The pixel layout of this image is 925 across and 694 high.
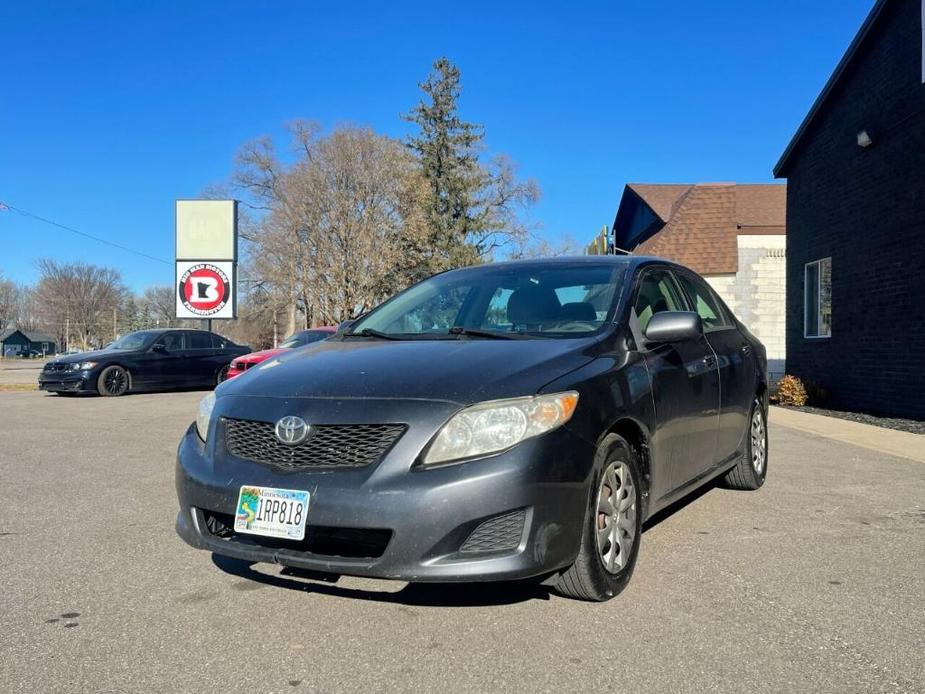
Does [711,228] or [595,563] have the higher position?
[711,228]

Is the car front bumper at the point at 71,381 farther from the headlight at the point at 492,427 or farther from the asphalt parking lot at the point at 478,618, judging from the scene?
the headlight at the point at 492,427

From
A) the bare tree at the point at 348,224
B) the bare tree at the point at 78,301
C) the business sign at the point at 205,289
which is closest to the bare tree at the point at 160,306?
the bare tree at the point at 78,301

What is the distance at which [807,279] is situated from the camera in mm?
14102

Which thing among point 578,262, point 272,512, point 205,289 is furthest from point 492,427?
point 205,289

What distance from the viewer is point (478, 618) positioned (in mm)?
3246

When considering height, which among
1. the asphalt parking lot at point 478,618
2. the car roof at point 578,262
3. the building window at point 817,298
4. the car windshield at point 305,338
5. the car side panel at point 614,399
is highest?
the building window at point 817,298

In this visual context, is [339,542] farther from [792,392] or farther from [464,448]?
[792,392]

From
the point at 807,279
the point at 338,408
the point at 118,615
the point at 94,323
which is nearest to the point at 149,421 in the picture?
the point at 118,615

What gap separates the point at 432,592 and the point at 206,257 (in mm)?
17475

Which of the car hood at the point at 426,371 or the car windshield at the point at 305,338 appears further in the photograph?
the car windshield at the point at 305,338

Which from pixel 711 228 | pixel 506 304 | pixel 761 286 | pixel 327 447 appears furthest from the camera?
pixel 711 228

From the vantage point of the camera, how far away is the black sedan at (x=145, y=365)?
48.5 feet

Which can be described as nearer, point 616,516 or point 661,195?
point 616,516

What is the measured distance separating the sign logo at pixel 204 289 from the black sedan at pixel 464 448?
16159 millimetres
